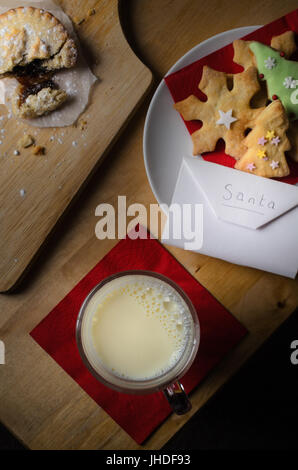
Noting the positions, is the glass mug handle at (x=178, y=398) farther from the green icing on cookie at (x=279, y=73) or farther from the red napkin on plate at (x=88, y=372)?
the green icing on cookie at (x=279, y=73)

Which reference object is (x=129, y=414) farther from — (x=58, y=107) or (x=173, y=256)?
(x=58, y=107)

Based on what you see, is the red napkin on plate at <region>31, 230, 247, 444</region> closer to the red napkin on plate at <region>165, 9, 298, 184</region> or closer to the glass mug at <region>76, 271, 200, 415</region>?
the glass mug at <region>76, 271, 200, 415</region>

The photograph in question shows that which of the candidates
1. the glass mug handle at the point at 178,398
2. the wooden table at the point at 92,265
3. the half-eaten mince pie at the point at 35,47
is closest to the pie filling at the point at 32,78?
the half-eaten mince pie at the point at 35,47

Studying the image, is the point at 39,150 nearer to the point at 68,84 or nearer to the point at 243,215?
the point at 68,84

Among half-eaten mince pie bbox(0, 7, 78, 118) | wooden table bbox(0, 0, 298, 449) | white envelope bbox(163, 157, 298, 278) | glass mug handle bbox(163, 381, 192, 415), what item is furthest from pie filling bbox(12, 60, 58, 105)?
glass mug handle bbox(163, 381, 192, 415)

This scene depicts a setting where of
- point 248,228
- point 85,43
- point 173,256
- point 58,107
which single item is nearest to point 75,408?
point 173,256

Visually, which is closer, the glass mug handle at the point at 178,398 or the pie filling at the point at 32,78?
the glass mug handle at the point at 178,398

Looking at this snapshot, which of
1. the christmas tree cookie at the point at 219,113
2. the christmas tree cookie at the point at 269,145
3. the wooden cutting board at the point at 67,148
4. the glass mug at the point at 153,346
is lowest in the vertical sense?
the glass mug at the point at 153,346

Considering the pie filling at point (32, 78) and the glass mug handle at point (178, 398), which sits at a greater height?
the pie filling at point (32, 78)
